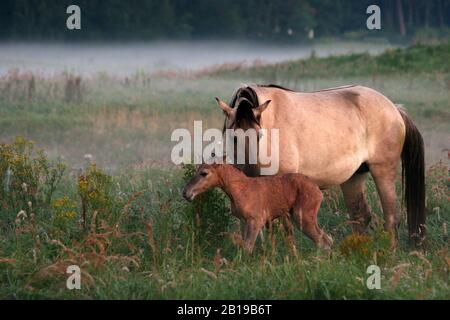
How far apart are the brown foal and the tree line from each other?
2879 cm

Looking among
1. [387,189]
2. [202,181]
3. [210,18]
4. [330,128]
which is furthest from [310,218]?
[210,18]

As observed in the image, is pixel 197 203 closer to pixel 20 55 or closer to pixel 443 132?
pixel 443 132

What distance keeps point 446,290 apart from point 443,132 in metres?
10.8

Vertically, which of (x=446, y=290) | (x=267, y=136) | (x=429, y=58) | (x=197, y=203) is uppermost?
(x=429, y=58)

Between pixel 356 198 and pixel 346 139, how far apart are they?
91 cm

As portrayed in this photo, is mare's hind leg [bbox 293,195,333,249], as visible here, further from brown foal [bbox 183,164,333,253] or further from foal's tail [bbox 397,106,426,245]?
foal's tail [bbox 397,106,426,245]

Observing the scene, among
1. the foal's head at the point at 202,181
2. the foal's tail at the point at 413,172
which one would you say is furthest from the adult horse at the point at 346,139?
the foal's head at the point at 202,181

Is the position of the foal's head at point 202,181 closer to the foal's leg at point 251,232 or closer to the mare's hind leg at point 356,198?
the foal's leg at point 251,232

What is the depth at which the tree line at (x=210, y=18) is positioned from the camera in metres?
35.1

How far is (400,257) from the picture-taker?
25.8 ft

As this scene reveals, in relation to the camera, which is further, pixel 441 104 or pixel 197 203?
pixel 441 104

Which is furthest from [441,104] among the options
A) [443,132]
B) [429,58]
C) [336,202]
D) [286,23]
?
[286,23]

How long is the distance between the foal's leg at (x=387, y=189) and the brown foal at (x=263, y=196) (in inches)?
56.1

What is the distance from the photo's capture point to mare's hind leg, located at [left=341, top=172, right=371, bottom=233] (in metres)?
8.87
